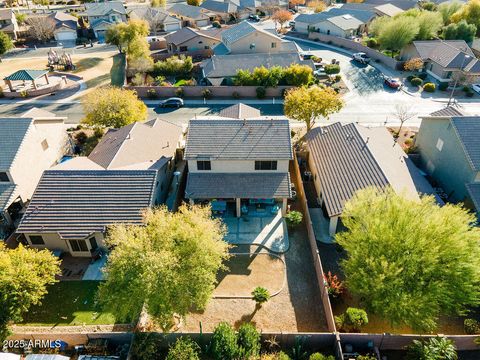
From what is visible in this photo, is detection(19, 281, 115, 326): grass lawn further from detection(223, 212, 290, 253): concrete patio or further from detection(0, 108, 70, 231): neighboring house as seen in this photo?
detection(223, 212, 290, 253): concrete patio

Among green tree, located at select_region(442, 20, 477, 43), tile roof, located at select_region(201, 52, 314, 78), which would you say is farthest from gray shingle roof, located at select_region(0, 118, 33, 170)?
green tree, located at select_region(442, 20, 477, 43)

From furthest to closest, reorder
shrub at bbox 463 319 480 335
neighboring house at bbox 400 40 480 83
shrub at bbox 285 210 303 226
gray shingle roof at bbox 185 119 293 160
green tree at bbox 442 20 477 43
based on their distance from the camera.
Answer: green tree at bbox 442 20 477 43 < neighboring house at bbox 400 40 480 83 < gray shingle roof at bbox 185 119 293 160 < shrub at bbox 285 210 303 226 < shrub at bbox 463 319 480 335

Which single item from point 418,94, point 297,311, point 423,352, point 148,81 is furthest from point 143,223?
point 418,94

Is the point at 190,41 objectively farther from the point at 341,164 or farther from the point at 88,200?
the point at 88,200

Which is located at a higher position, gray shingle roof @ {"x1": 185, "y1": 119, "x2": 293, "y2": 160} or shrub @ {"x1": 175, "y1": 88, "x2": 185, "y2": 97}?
gray shingle roof @ {"x1": 185, "y1": 119, "x2": 293, "y2": 160}

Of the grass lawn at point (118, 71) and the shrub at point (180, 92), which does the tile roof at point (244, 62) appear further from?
the grass lawn at point (118, 71)

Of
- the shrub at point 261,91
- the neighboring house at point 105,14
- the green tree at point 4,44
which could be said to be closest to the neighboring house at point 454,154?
the shrub at point 261,91
